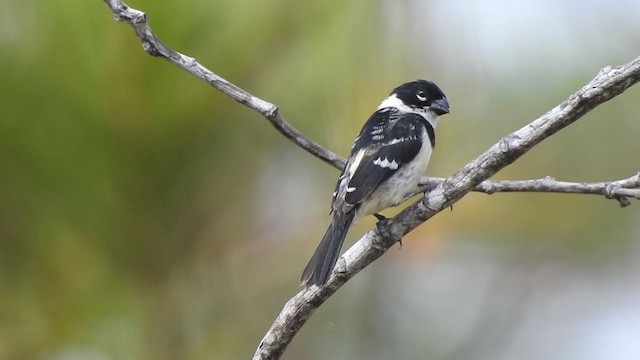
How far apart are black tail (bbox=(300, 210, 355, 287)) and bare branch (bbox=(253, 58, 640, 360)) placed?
2 centimetres

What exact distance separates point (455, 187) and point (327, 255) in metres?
0.36

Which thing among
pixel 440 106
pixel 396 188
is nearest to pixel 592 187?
pixel 396 188

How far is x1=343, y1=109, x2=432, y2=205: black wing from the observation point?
84.8 inches

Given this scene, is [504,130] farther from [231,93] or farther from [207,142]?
[231,93]

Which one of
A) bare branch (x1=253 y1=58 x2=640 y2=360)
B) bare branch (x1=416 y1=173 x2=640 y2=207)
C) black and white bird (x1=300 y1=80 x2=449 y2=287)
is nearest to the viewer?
bare branch (x1=253 y1=58 x2=640 y2=360)

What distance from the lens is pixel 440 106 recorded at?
2508 millimetres

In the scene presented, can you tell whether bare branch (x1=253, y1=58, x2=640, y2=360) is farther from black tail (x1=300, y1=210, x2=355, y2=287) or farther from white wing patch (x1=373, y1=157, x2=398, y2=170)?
white wing patch (x1=373, y1=157, x2=398, y2=170)

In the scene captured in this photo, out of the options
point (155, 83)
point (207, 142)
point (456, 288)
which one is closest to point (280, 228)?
point (207, 142)

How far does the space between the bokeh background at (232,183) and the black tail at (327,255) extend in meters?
0.48

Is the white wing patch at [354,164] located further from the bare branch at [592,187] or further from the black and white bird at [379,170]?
the bare branch at [592,187]

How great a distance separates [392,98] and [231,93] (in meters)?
0.81

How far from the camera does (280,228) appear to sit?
268 cm

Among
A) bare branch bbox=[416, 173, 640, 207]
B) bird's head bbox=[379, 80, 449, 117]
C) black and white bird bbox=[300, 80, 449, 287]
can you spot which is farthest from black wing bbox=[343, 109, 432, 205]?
bare branch bbox=[416, 173, 640, 207]

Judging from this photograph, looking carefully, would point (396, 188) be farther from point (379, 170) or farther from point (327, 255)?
point (327, 255)
